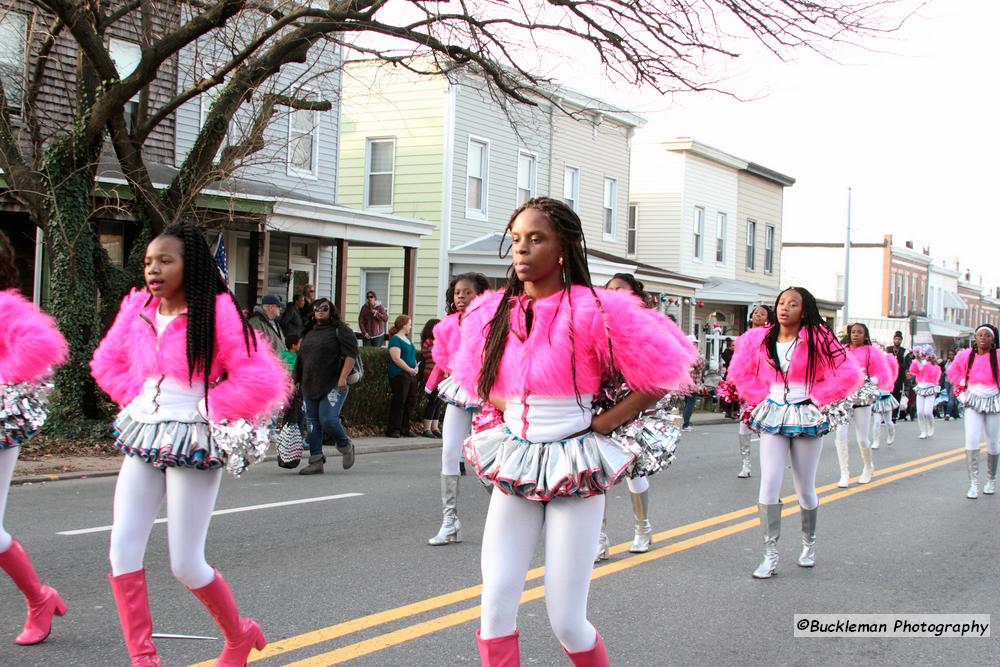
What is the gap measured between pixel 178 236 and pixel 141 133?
32.2ft

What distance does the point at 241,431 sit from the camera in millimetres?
4316

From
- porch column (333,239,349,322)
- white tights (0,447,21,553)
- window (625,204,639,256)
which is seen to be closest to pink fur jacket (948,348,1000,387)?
white tights (0,447,21,553)

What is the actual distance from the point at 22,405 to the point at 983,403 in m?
9.71

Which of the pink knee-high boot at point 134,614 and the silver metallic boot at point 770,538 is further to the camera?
the silver metallic boot at point 770,538

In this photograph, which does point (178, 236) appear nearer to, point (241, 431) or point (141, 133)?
point (241, 431)

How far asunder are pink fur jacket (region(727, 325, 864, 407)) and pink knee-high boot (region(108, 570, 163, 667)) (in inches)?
181

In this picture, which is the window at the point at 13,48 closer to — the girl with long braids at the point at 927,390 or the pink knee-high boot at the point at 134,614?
the pink knee-high boot at the point at 134,614

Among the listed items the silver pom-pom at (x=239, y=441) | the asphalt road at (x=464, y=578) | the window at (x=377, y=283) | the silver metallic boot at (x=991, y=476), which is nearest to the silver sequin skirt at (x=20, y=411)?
the asphalt road at (x=464, y=578)

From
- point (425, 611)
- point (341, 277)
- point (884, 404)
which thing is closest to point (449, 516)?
point (425, 611)

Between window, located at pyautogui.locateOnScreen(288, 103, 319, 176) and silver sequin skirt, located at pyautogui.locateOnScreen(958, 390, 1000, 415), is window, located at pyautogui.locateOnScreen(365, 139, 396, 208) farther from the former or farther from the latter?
silver sequin skirt, located at pyautogui.locateOnScreen(958, 390, 1000, 415)

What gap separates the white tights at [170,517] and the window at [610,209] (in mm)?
27287

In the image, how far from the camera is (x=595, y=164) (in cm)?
2992

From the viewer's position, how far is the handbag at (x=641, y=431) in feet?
12.3

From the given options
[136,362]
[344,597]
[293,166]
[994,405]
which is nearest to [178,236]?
[136,362]
